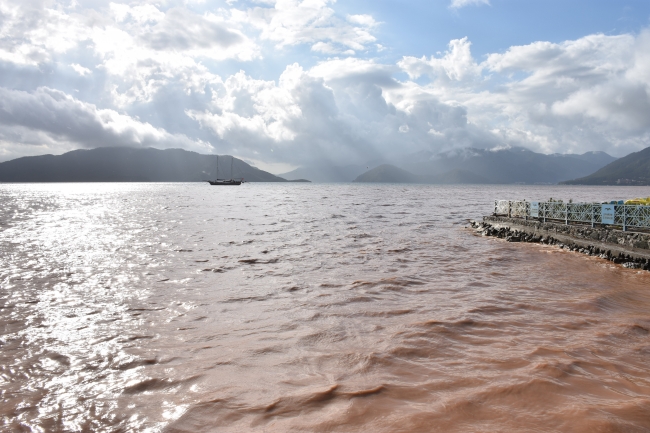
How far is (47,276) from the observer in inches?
577

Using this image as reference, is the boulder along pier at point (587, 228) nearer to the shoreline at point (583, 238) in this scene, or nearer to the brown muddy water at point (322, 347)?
the shoreline at point (583, 238)

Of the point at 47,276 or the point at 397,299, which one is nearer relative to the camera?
the point at 397,299

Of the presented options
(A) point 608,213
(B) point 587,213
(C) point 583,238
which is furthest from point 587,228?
(B) point 587,213

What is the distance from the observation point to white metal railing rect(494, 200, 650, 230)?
1872 centimetres

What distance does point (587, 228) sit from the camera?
21641 millimetres

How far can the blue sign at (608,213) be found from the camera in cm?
2027

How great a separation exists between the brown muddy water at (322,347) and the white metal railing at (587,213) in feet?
13.4

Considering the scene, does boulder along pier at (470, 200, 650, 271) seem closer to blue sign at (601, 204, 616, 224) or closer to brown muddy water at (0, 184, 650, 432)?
blue sign at (601, 204, 616, 224)

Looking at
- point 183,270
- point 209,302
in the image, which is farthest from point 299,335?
point 183,270

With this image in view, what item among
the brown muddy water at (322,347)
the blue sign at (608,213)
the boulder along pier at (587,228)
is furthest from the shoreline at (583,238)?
the brown muddy water at (322,347)

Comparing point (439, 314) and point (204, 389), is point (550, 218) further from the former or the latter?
point (204, 389)

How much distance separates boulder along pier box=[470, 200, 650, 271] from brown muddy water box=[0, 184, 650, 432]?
7.69 ft

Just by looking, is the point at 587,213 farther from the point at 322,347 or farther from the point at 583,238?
the point at 322,347

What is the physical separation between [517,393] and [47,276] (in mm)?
16581
